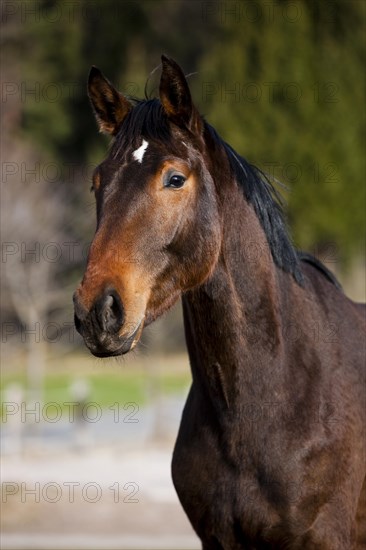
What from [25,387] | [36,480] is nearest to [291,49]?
[25,387]

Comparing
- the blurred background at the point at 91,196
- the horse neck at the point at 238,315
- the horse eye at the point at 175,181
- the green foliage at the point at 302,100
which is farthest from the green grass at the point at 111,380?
the horse eye at the point at 175,181

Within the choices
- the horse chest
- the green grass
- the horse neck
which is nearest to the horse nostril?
the horse neck

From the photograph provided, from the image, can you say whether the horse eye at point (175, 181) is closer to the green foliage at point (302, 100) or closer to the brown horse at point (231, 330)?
the brown horse at point (231, 330)

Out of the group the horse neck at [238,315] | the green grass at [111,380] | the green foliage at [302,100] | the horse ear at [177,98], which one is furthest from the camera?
the green foliage at [302,100]

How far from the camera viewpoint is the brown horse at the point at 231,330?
4.11 meters

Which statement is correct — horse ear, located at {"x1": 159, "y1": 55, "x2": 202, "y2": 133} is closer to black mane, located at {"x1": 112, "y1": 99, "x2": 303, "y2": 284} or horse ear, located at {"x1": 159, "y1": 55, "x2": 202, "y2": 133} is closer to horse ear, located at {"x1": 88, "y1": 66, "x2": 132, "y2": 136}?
black mane, located at {"x1": 112, "y1": 99, "x2": 303, "y2": 284}

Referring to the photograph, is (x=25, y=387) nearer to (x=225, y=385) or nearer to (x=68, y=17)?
(x=68, y=17)

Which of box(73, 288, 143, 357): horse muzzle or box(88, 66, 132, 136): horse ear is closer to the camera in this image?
box(73, 288, 143, 357): horse muzzle

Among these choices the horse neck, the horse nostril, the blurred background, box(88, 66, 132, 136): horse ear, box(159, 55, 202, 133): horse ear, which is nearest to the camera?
the horse nostril

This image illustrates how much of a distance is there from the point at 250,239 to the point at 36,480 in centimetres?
892

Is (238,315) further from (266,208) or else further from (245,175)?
(245,175)

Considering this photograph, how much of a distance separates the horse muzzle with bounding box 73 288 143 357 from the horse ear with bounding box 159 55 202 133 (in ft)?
3.11

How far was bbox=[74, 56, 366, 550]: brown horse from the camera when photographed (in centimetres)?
411

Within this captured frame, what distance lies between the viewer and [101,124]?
4.63 metres
